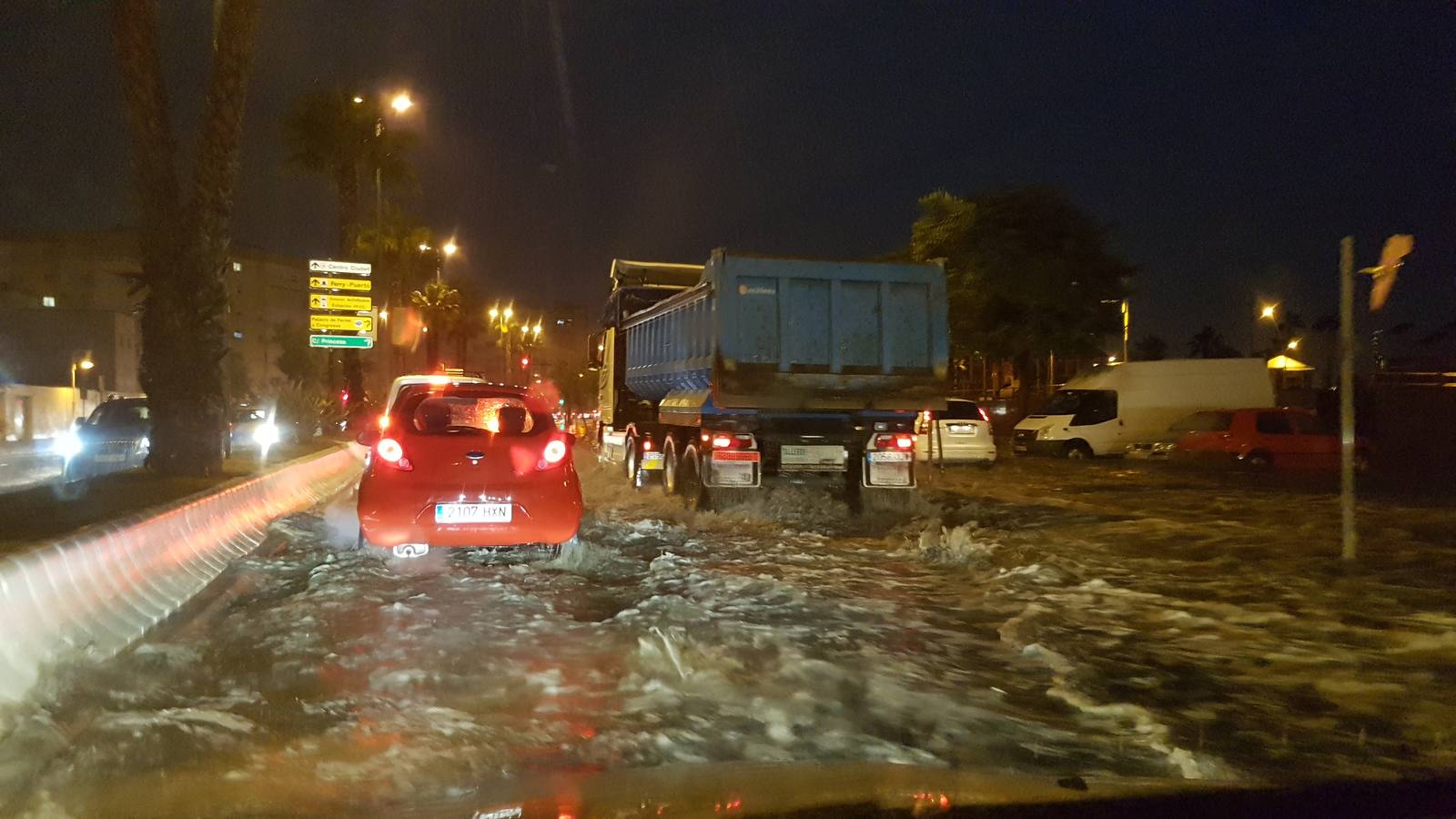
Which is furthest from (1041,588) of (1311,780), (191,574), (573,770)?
(191,574)

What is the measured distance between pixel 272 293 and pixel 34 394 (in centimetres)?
4902

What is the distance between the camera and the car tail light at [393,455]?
8.25 m

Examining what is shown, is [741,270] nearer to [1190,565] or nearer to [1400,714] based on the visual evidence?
[1190,565]

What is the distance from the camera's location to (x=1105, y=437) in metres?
24.3

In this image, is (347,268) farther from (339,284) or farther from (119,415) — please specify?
(119,415)

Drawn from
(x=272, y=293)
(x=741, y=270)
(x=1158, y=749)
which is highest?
(x=272, y=293)

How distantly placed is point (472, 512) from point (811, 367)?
552cm

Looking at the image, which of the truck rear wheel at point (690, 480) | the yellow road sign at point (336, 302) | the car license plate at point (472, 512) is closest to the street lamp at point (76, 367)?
the yellow road sign at point (336, 302)

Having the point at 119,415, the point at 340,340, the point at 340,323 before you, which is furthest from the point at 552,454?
the point at 340,340

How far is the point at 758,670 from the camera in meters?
5.88

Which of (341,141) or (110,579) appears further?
(341,141)

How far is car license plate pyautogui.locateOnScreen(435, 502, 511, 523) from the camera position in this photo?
8.24 m

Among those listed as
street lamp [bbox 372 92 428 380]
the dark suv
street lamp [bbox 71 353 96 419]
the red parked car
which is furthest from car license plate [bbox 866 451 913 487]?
street lamp [bbox 71 353 96 419]

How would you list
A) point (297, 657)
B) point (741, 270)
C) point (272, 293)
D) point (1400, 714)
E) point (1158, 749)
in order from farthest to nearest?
point (272, 293)
point (741, 270)
point (297, 657)
point (1400, 714)
point (1158, 749)
